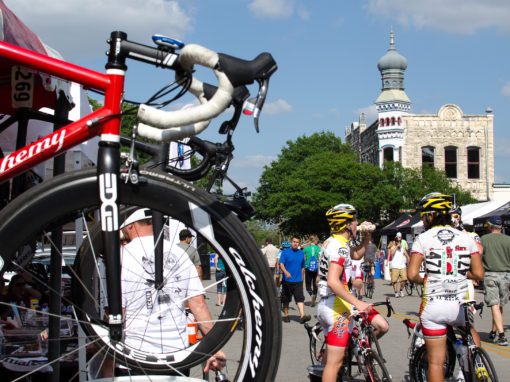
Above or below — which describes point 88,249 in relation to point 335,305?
above

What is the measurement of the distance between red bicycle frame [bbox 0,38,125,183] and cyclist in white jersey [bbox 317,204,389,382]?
Answer: 4.02 metres

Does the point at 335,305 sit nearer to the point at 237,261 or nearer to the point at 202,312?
the point at 202,312

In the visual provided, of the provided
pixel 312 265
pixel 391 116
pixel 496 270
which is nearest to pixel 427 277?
pixel 496 270

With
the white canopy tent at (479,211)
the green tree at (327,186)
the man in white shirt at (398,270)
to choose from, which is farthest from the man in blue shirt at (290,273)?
the green tree at (327,186)

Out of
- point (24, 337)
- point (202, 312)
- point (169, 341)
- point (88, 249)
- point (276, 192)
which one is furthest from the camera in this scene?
point (276, 192)

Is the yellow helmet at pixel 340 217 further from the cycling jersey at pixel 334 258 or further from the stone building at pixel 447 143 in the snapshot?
the stone building at pixel 447 143

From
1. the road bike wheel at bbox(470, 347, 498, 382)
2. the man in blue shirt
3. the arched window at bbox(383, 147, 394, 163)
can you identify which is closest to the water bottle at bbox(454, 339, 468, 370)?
the road bike wheel at bbox(470, 347, 498, 382)

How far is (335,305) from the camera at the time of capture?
20.5 feet

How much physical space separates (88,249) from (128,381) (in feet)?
2.19

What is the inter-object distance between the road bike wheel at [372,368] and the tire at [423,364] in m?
0.40

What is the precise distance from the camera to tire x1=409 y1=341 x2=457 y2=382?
6.12 m


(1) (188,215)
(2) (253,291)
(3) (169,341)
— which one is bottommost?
(3) (169,341)

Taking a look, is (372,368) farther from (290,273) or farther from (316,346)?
(290,273)

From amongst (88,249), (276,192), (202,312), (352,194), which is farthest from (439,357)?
(276,192)
